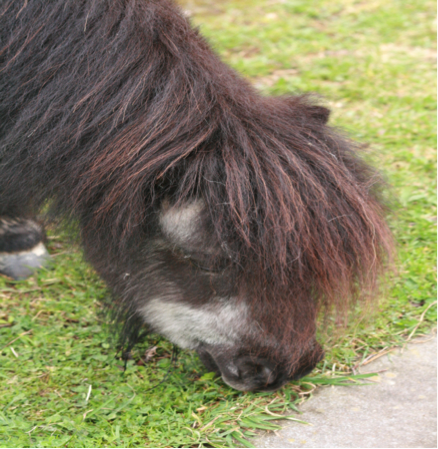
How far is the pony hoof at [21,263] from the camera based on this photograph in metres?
3.40

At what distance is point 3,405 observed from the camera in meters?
2.36

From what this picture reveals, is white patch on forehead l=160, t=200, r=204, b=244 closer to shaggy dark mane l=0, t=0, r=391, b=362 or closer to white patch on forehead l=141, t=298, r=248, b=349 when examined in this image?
shaggy dark mane l=0, t=0, r=391, b=362

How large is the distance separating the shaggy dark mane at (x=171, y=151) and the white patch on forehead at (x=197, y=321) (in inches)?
5.6

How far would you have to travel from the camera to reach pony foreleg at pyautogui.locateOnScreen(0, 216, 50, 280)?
11.2 feet

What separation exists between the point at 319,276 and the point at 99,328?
4.36 ft

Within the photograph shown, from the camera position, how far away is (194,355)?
2.66 meters

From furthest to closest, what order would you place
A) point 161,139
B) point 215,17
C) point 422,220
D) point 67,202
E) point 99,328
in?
point 215,17 → point 422,220 → point 99,328 → point 67,202 → point 161,139

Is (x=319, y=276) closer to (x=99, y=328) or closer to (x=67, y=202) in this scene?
(x=67, y=202)

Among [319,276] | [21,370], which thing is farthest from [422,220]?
[21,370]

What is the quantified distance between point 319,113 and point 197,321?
1.03 meters

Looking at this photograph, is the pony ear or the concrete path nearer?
the concrete path

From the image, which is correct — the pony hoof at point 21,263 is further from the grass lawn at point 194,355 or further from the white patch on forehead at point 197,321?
the white patch on forehead at point 197,321

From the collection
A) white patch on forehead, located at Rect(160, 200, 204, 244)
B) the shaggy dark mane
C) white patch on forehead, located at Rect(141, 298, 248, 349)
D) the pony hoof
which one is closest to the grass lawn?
the pony hoof

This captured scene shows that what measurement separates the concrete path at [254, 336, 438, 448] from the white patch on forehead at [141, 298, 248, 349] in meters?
0.45
